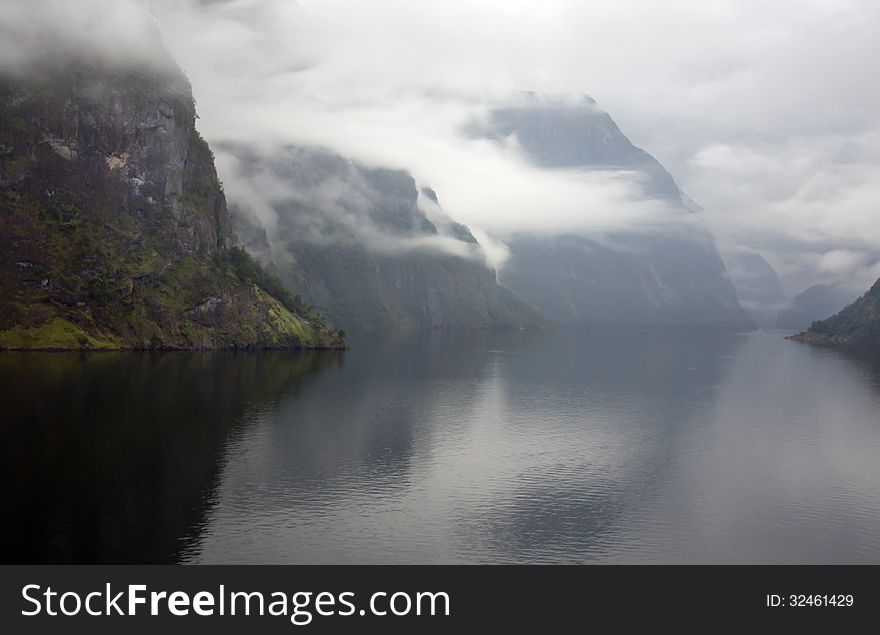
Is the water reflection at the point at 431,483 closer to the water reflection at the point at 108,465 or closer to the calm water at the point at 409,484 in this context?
the calm water at the point at 409,484

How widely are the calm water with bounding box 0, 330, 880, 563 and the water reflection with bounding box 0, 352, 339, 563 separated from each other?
13.6 inches

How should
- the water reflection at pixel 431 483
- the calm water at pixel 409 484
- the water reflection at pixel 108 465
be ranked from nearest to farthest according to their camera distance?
the water reflection at pixel 108 465 < the calm water at pixel 409 484 < the water reflection at pixel 431 483

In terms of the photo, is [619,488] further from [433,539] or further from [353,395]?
[353,395]

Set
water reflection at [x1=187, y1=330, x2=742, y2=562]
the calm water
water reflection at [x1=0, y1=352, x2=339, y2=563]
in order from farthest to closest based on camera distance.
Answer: water reflection at [x1=187, y1=330, x2=742, y2=562] → the calm water → water reflection at [x1=0, y1=352, x2=339, y2=563]

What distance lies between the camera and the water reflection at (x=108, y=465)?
255 ft

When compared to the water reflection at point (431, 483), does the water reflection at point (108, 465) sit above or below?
above

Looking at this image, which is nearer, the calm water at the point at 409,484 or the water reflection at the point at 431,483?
the calm water at the point at 409,484

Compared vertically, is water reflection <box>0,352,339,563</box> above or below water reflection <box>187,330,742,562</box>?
above

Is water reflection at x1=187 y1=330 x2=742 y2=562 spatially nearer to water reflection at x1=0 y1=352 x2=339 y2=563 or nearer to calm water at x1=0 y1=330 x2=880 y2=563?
calm water at x1=0 y1=330 x2=880 y2=563

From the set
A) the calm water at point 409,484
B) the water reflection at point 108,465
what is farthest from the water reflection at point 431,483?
the water reflection at point 108,465

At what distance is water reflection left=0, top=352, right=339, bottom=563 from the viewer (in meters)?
77.7

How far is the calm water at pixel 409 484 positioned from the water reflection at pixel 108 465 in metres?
0.34

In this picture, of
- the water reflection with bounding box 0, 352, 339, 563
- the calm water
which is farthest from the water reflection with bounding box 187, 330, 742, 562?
the water reflection with bounding box 0, 352, 339, 563
